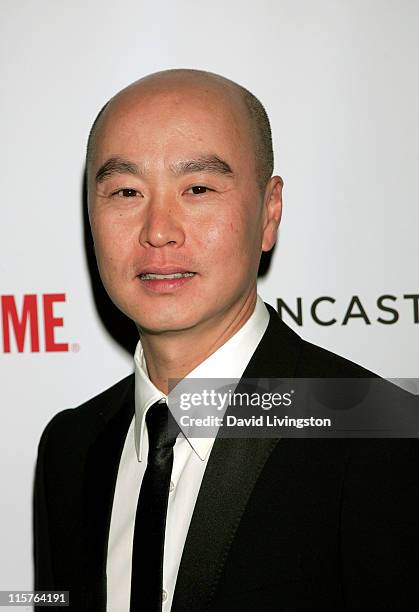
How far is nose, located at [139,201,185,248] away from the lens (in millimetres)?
1238

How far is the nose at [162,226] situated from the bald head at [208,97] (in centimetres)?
20

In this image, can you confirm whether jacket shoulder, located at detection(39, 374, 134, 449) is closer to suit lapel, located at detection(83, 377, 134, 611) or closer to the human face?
suit lapel, located at detection(83, 377, 134, 611)

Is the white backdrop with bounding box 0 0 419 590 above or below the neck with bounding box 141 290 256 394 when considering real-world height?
above

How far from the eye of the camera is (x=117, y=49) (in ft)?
5.79

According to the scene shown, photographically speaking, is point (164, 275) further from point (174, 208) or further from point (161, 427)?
point (161, 427)

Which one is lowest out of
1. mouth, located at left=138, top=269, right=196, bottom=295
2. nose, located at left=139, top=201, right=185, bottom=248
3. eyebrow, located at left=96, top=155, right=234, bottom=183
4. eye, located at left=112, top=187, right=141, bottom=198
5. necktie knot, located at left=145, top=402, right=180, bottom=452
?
necktie knot, located at left=145, top=402, right=180, bottom=452

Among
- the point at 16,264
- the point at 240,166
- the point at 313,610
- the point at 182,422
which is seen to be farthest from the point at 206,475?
the point at 16,264

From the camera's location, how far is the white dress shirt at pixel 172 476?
1291mm

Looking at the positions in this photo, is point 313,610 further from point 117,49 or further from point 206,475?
point 117,49

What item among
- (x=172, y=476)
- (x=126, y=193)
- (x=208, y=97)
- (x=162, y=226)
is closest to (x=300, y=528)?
(x=172, y=476)

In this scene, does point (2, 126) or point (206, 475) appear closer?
point (206, 475)

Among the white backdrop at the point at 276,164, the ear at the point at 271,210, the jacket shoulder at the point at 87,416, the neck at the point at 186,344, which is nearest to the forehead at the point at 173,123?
the ear at the point at 271,210

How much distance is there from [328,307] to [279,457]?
1.97 ft

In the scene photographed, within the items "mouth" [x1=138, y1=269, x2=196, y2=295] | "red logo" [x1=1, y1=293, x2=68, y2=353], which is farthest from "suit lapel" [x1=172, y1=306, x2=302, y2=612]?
"red logo" [x1=1, y1=293, x2=68, y2=353]
